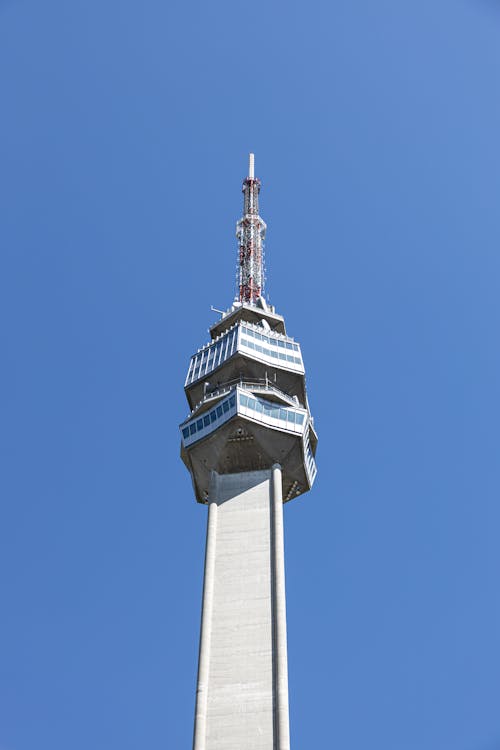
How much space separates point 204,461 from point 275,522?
400 inches

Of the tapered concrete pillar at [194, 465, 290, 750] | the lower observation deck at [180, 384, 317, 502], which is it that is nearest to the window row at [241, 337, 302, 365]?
the lower observation deck at [180, 384, 317, 502]

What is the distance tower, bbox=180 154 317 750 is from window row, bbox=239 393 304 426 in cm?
11

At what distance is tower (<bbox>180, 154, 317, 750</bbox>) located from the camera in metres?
66.3

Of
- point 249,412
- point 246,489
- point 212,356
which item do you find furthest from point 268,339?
point 246,489

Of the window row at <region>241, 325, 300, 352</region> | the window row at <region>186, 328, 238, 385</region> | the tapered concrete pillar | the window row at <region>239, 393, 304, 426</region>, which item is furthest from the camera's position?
the window row at <region>241, 325, 300, 352</region>

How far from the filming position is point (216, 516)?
78.4m

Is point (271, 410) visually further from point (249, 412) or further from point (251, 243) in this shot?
point (251, 243)

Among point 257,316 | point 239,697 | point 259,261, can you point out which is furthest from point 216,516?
point 259,261

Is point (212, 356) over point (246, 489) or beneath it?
over

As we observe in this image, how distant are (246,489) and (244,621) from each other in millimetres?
12806

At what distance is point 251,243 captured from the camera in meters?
104

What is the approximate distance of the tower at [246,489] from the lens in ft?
218

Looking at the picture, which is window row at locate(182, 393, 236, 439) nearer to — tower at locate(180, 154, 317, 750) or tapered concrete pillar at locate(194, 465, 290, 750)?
tower at locate(180, 154, 317, 750)

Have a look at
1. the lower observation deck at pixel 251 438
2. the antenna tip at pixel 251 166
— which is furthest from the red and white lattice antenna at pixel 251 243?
the lower observation deck at pixel 251 438
